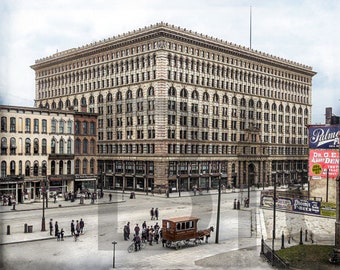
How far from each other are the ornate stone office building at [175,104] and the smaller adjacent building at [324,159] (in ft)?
93.1

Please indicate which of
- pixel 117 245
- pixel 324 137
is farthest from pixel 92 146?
pixel 117 245

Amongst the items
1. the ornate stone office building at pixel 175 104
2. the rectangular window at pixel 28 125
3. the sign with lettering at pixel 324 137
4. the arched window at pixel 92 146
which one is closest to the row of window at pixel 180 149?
the ornate stone office building at pixel 175 104

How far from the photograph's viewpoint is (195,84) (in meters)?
83.7

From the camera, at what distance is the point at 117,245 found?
112ft

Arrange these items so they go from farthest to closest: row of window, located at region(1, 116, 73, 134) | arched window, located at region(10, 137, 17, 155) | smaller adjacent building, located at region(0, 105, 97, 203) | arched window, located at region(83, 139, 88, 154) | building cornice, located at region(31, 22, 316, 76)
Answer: building cornice, located at region(31, 22, 316, 76) < arched window, located at region(83, 139, 88, 154) < arched window, located at region(10, 137, 17, 155) < smaller adjacent building, located at region(0, 105, 97, 203) < row of window, located at region(1, 116, 73, 134)

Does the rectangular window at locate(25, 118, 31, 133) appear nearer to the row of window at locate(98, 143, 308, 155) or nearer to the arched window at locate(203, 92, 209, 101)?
the row of window at locate(98, 143, 308, 155)

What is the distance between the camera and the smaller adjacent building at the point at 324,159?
5475 cm

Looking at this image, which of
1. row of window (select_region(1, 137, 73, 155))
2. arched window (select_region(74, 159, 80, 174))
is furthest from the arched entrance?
row of window (select_region(1, 137, 73, 155))

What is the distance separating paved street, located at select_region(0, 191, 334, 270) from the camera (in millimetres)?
28391

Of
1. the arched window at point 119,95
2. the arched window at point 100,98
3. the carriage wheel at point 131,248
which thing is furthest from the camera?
the arched window at point 100,98

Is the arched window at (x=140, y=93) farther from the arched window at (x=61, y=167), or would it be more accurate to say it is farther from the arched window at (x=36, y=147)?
the arched window at (x=36, y=147)

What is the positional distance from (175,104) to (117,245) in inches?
1904

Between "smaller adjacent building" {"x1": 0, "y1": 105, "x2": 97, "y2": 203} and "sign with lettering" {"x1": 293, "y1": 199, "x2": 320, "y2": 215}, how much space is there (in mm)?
32453

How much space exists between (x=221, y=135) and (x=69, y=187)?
113ft
